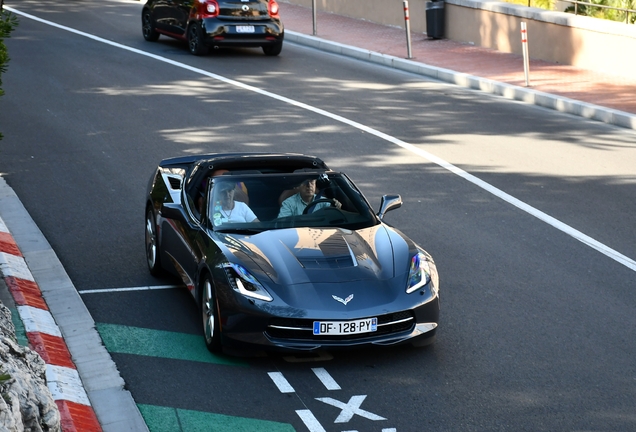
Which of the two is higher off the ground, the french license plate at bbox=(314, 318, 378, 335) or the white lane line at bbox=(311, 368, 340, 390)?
the french license plate at bbox=(314, 318, 378, 335)

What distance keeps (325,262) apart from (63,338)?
88.0 inches

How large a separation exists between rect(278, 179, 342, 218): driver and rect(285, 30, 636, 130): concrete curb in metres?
9.56

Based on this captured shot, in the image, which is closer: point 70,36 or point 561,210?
point 561,210

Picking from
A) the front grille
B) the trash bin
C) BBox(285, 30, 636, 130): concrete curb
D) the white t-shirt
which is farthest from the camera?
the trash bin

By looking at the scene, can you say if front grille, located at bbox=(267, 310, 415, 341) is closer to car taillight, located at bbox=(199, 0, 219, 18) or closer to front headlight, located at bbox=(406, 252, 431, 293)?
front headlight, located at bbox=(406, 252, 431, 293)

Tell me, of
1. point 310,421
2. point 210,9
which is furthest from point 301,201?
point 210,9

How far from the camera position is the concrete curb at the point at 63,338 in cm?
680

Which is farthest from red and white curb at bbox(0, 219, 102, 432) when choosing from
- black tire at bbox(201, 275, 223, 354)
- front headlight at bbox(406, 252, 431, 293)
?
front headlight at bbox(406, 252, 431, 293)

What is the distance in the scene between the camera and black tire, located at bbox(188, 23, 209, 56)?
77.0 feet

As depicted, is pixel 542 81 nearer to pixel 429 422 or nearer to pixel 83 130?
pixel 83 130

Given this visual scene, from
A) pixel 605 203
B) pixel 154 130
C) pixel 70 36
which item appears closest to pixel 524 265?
pixel 605 203

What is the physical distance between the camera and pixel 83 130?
16062mm

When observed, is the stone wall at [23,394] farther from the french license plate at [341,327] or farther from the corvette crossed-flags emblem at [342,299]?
the corvette crossed-flags emblem at [342,299]

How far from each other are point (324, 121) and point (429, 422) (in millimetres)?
10712
